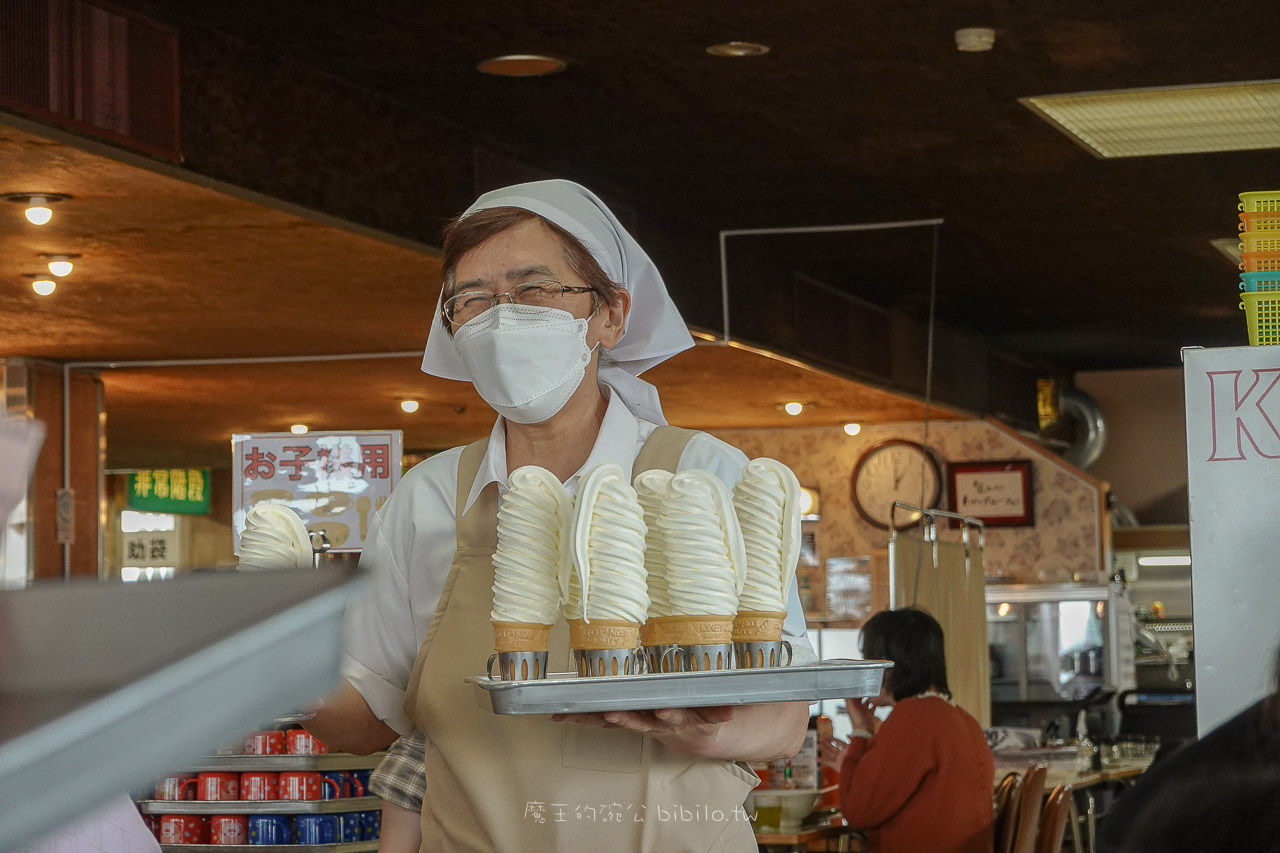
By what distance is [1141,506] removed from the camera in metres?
12.7

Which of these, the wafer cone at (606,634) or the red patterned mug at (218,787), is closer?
the wafer cone at (606,634)

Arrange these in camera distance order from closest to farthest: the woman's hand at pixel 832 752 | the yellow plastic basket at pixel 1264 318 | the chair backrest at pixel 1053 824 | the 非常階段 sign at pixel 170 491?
the yellow plastic basket at pixel 1264 318
the chair backrest at pixel 1053 824
the woman's hand at pixel 832 752
the 非常階段 sign at pixel 170 491

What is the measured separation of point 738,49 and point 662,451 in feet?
11.9

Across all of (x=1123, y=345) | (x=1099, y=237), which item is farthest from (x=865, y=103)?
(x=1123, y=345)

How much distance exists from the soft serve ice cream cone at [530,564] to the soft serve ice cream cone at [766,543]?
176 mm

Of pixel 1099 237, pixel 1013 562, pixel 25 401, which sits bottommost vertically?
pixel 1013 562

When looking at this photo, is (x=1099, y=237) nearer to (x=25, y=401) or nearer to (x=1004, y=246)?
(x=1004, y=246)

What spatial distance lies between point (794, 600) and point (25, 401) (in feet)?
22.7

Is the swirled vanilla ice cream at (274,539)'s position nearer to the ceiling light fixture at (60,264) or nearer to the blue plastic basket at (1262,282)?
the blue plastic basket at (1262,282)

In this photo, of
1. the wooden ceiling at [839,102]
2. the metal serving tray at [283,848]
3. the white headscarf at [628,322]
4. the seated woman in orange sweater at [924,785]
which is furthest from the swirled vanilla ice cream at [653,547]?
the seated woman in orange sweater at [924,785]

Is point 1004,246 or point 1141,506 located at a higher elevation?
point 1004,246

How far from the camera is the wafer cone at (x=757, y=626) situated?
59.2 inches

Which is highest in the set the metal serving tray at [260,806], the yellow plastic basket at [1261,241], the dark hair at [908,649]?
the yellow plastic basket at [1261,241]

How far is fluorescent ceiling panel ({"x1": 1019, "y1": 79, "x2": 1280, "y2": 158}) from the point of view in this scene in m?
5.66
